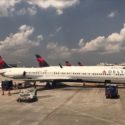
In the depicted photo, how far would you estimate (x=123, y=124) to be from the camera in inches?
995

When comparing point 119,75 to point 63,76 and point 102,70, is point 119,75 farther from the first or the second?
point 63,76

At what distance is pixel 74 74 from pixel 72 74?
20.3 inches

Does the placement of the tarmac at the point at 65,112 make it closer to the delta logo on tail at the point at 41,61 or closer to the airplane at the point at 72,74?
the airplane at the point at 72,74

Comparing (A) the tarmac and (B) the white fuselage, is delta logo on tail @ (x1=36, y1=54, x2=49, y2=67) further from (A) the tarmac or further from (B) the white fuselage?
(A) the tarmac

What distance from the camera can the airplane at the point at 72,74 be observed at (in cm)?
5522

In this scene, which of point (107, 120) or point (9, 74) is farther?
point (9, 74)

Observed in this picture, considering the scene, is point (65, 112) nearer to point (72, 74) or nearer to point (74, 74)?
point (74, 74)

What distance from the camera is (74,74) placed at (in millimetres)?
58406

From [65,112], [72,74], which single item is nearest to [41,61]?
[72,74]

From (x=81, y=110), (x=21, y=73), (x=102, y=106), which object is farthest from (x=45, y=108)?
(x=21, y=73)

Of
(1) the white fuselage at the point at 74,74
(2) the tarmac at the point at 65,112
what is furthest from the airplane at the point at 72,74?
(2) the tarmac at the point at 65,112

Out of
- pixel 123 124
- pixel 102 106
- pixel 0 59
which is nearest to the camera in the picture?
pixel 123 124

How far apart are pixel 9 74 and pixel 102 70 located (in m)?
23.4

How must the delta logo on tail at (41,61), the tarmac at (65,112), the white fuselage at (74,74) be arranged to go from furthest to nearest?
the delta logo on tail at (41,61) → the white fuselage at (74,74) → the tarmac at (65,112)
